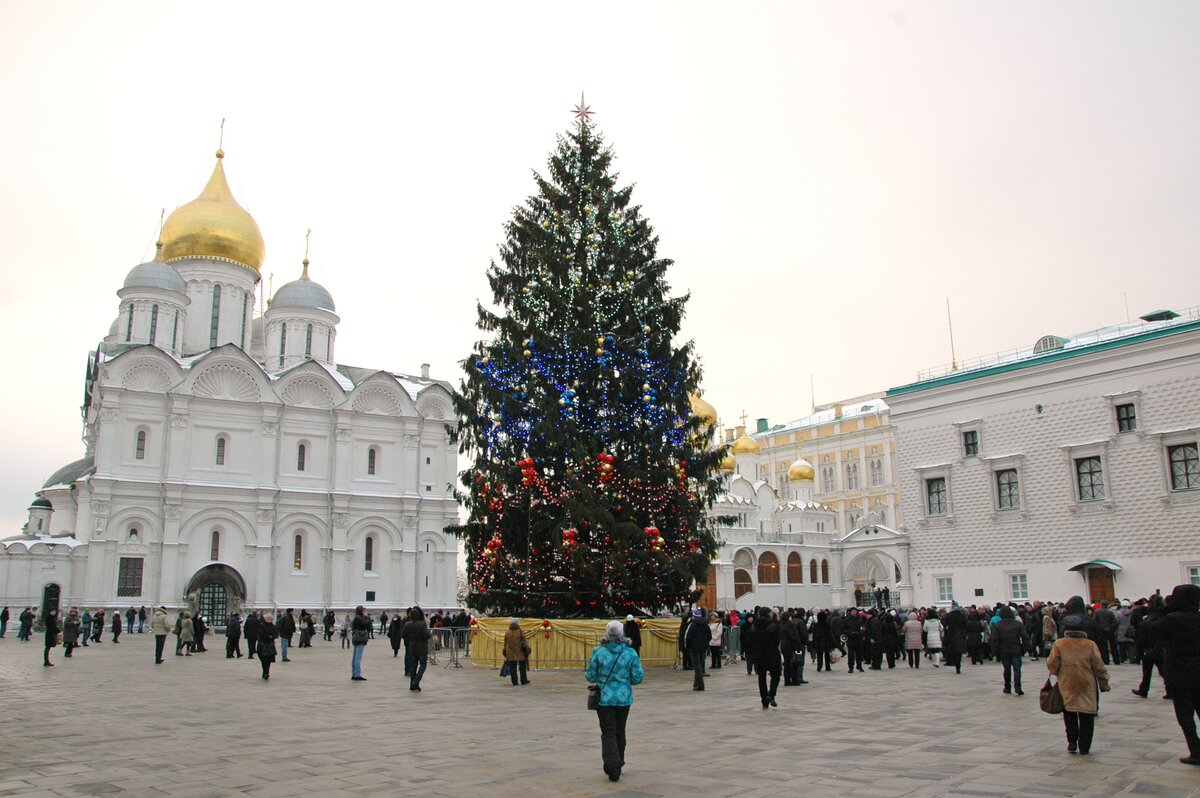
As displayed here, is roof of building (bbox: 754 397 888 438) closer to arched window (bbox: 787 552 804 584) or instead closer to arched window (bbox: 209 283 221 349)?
arched window (bbox: 787 552 804 584)

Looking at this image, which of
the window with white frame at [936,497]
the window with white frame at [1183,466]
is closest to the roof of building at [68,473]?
the window with white frame at [936,497]

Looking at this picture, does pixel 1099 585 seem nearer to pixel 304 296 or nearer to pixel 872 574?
pixel 872 574

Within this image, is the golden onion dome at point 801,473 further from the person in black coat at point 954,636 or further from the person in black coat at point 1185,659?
the person in black coat at point 1185,659

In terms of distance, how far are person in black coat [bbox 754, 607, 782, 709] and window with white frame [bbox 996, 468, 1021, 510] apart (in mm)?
20089

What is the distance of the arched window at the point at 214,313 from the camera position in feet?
158

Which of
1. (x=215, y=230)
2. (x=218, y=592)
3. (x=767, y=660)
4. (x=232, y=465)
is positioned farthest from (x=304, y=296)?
(x=767, y=660)

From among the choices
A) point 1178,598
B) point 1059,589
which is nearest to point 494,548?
point 1178,598

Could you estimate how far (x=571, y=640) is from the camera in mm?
18766

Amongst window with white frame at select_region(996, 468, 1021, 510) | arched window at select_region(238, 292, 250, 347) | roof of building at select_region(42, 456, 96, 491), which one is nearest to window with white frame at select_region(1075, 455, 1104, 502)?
window with white frame at select_region(996, 468, 1021, 510)

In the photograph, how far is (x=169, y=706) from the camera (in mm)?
12148

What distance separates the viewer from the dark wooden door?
27.3m

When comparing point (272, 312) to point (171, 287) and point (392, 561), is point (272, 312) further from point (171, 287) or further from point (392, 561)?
point (392, 561)

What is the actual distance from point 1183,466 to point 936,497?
770cm

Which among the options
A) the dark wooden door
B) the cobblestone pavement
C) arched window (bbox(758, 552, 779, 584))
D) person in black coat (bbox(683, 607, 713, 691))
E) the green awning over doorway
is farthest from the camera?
arched window (bbox(758, 552, 779, 584))
